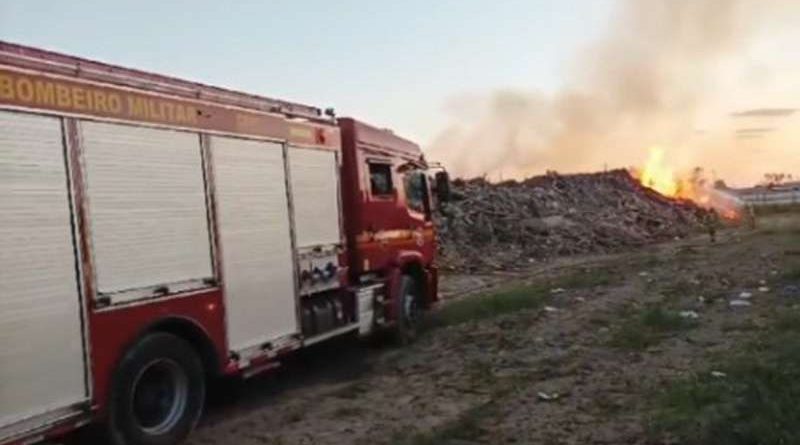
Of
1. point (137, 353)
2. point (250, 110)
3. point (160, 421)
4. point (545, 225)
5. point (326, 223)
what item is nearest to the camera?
point (137, 353)

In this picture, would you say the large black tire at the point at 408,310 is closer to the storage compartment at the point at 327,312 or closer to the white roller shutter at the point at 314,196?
the storage compartment at the point at 327,312

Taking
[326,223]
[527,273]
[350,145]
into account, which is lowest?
[527,273]

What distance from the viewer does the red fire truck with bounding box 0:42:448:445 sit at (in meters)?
6.32

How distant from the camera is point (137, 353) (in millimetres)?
7367

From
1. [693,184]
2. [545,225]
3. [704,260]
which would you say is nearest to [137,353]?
[704,260]

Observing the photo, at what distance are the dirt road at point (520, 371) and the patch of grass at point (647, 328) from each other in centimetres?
3

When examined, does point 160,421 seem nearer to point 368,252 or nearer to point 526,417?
point 526,417

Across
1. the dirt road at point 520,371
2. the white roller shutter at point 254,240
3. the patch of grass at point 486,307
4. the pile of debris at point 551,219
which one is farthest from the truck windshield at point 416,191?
the pile of debris at point 551,219

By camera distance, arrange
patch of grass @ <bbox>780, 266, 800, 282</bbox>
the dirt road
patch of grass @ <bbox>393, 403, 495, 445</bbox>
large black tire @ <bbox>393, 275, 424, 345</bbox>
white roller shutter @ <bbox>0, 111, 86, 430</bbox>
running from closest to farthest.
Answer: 1. white roller shutter @ <bbox>0, 111, 86, 430</bbox>
2. patch of grass @ <bbox>393, 403, 495, 445</bbox>
3. the dirt road
4. large black tire @ <bbox>393, 275, 424, 345</bbox>
5. patch of grass @ <bbox>780, 266, 800, 282</bbox>

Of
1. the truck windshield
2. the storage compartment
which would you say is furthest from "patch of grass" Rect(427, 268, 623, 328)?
the storage compartment

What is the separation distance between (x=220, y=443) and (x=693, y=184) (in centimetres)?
5224

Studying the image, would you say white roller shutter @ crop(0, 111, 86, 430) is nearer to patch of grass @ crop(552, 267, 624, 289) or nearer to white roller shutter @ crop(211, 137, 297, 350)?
white roller shutter @ crop(211, 137, 297, 350)

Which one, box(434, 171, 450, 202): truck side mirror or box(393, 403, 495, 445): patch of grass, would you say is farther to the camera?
box(434, 171, 450, 202): truck side mirror

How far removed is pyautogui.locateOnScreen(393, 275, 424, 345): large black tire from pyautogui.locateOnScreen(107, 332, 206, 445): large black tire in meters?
5.06
